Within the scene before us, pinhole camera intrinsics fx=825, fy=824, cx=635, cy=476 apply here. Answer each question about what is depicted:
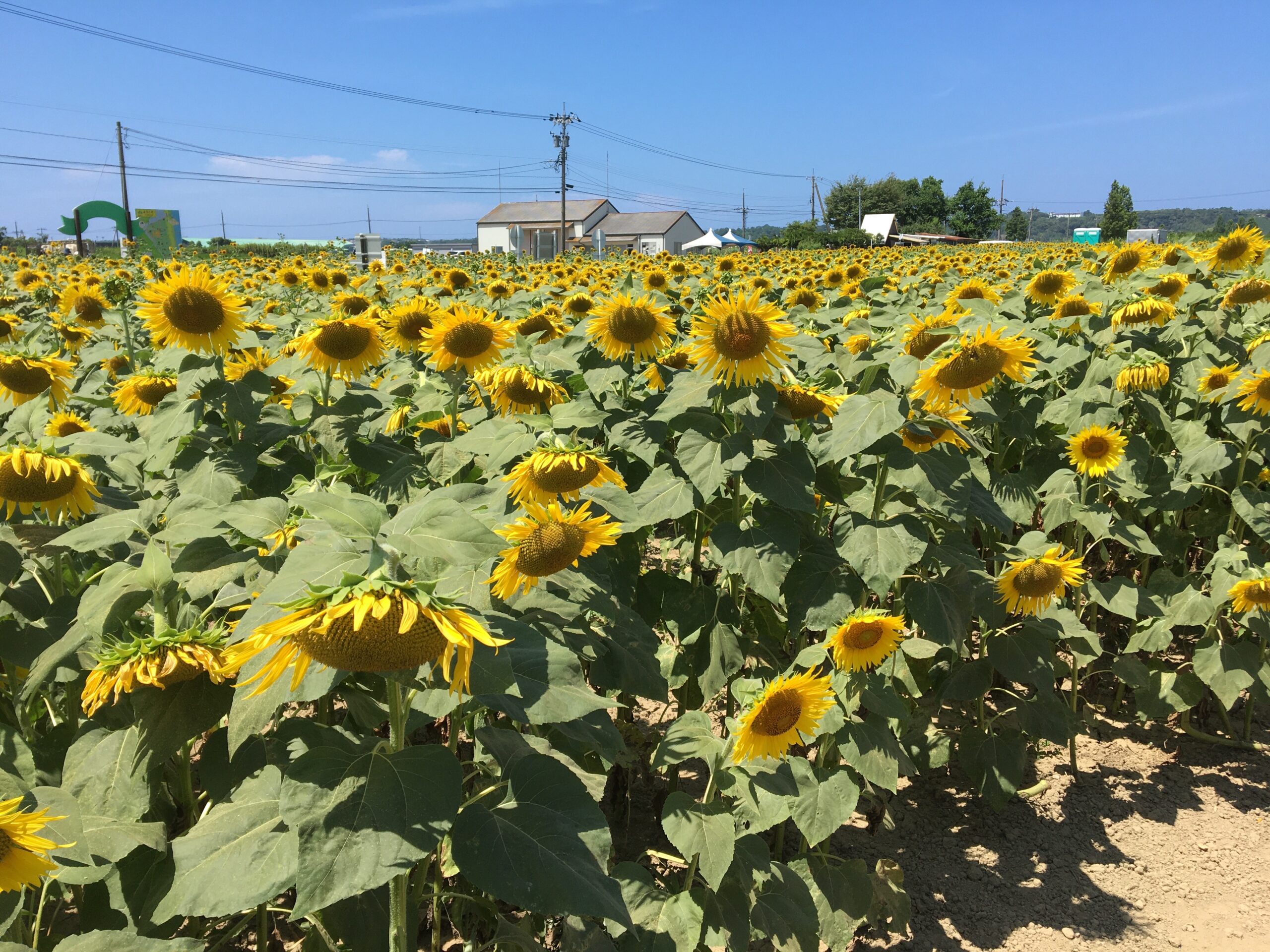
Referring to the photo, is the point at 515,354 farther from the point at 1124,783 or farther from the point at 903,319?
the point at 1124,783

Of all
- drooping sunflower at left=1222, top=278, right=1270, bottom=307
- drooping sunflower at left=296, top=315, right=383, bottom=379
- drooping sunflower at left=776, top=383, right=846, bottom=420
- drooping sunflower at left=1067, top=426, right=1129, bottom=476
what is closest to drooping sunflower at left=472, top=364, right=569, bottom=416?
drooping sunflower at left=296, top=315, right=383, bottom=379


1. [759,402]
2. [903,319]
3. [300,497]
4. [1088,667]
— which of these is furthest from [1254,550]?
[300,497]

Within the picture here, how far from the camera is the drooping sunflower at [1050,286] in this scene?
5234mm

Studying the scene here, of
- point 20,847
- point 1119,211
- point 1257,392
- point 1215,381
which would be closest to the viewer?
point 20,847

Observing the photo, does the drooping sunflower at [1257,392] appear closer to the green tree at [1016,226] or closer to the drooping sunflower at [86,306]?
the drooping sunflower at [86,306]

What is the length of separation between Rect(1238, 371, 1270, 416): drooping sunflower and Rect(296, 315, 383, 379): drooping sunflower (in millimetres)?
3698

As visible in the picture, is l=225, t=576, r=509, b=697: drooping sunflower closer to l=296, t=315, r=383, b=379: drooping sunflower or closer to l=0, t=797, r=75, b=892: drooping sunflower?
l=0, t=797, r=75, b=892: drooping sunflower

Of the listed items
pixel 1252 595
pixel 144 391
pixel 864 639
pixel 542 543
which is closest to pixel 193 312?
pixel 144 391

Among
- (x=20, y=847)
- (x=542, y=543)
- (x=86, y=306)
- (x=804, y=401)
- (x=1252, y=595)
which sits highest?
(x=86, y=306)

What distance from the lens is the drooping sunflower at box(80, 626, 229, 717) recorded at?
138 centimetres

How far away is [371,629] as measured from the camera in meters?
1.02

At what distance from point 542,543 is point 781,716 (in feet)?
2.91

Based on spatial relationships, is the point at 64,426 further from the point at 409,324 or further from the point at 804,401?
the point at 804,401

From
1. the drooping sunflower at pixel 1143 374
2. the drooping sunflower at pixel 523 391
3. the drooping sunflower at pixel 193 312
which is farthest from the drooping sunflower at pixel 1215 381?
the drooping sunflower at pixel 193 312
